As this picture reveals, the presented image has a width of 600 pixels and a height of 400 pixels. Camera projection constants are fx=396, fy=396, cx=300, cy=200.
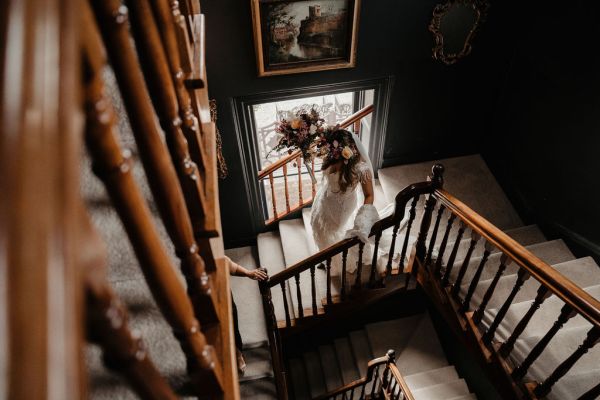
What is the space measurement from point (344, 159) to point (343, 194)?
38 centimetres

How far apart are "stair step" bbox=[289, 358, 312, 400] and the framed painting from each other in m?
3.42

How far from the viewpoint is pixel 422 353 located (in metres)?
4.45

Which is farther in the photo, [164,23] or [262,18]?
[262,18]

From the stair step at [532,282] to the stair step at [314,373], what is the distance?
240 centimetres

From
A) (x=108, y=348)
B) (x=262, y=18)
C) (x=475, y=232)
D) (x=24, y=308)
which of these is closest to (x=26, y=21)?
(x=24, y=308)

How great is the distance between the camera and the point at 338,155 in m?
3.38

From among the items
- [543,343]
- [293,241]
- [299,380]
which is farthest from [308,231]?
[543,343]

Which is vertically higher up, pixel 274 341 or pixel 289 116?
pixel 289 116

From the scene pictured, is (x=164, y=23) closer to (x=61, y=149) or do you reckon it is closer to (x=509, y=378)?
(x=61, y=149)

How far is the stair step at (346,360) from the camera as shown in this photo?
4.57 meters

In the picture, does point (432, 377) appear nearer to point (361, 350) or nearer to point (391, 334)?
point (391, 334)

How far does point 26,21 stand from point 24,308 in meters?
0.30

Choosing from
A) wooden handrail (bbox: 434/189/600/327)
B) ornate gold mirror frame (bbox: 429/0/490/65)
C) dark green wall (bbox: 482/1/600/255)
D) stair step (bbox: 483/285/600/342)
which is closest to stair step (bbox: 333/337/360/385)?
stair step (bbox: 483/285/600/342)

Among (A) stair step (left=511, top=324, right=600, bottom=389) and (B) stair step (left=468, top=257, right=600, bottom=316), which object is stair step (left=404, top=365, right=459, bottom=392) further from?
(A) stair step (left=511, top=324, right=600, bottom=389)
